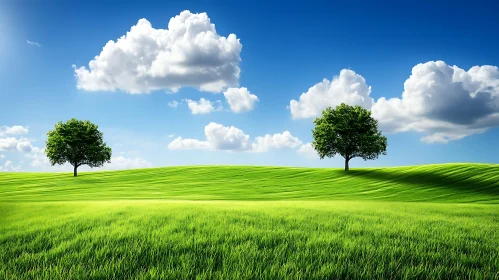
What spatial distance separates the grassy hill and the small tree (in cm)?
449

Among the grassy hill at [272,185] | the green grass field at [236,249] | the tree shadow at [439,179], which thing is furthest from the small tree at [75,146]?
the green grass field at [236,249]

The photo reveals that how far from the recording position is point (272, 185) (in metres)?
47.9

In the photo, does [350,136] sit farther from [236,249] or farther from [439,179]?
[236,249]

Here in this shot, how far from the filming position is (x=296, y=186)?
47281 millimetres

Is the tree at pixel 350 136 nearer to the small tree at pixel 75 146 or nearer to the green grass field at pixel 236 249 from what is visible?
the small tree at pixel 75 146

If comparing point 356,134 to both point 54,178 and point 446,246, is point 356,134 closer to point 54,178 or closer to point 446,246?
point 446,246

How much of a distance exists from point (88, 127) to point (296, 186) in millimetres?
44356

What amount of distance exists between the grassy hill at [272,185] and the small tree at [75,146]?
4490 mm

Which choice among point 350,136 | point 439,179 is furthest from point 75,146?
point 439,179

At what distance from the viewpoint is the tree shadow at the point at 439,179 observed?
140 ft

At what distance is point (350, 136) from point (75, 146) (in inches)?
2084

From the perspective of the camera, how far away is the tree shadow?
42.7 metres

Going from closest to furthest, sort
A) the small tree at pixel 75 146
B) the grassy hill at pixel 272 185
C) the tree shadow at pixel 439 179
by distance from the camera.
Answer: the grassy hill at pixel 272 185 < the tree shadow at pixel 439 179 < the small tree at pixel 75 146

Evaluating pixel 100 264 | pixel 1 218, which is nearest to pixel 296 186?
pixel 1 218
